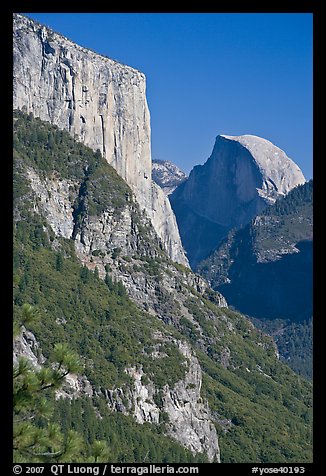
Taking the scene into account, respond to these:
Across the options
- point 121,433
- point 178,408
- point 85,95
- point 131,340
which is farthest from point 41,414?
point 85,95

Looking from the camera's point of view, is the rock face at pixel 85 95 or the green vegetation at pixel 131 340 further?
the rock face at pixel 85 95

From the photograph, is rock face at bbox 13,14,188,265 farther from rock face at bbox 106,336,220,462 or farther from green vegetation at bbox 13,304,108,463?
green vegetation at bbox 13,304,108,463

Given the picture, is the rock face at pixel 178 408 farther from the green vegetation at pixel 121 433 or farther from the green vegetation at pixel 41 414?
the green vegetation at pixel 41 414

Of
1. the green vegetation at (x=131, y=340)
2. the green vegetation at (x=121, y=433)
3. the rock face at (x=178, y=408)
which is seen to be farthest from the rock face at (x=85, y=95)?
the green vegetation at (x=121, y=433)

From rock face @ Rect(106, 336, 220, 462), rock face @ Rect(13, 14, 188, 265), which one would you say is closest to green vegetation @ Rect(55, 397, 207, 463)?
rock face @ Rect(106, 336, 220, 462)

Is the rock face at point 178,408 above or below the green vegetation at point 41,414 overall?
above
